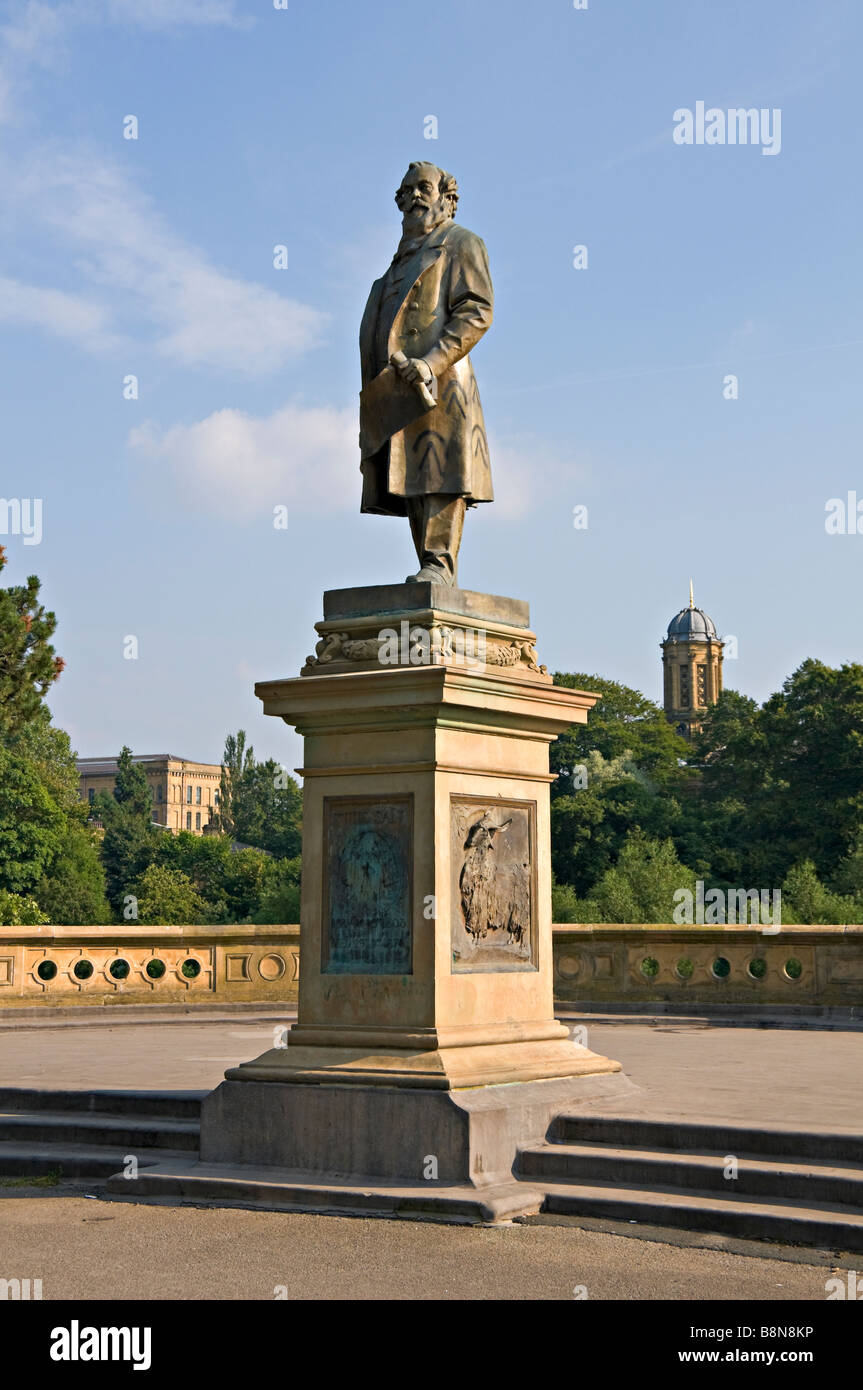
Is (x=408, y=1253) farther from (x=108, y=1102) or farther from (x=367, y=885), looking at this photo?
(x=108, y=1102)

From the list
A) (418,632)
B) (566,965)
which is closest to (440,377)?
(418,632)

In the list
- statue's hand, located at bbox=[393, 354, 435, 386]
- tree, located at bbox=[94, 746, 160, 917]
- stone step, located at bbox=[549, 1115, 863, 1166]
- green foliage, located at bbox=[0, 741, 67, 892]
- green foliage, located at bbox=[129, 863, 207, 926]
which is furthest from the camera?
tree, located at bbox=[94, 746, 160, 917]

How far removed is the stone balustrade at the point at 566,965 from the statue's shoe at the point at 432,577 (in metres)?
9.16

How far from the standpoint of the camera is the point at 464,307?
881 cm

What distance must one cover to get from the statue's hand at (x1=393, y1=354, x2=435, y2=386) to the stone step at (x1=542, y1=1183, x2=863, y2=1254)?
13.9ft

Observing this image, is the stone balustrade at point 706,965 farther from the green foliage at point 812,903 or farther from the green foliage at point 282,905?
the green foliage at point 282,905

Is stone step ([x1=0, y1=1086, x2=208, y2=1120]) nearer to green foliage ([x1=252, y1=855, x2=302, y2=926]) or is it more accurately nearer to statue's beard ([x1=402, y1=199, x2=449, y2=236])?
statue's beard ([x1=402, y1=199, x2=449, y2=236])

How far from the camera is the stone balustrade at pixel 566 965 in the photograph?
17.1 m

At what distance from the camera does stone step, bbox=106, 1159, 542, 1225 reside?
7117mm

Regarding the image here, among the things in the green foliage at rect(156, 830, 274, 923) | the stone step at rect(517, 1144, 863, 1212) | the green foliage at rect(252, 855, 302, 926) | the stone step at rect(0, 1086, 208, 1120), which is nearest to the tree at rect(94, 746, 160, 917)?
the green foliage at rect(156, 830, 274, 923)

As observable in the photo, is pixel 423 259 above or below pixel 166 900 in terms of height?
above

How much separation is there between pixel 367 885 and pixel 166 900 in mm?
86296
